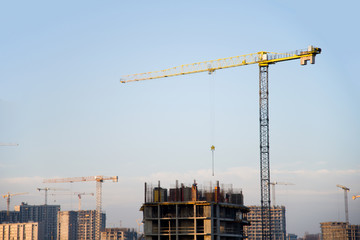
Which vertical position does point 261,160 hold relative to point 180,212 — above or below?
above

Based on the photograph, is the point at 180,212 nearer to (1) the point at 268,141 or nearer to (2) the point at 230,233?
(2) the point at 230,233

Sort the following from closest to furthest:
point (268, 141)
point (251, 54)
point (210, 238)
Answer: point (210, 238), point (268, 141), point (251, 54)

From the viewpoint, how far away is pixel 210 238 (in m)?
123

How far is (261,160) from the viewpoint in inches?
6791

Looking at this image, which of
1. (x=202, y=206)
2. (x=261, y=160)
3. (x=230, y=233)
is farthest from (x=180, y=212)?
(x=261, y=160)

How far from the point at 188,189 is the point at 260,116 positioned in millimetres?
54537

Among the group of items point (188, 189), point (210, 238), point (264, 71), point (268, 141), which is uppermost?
point (264, 71)

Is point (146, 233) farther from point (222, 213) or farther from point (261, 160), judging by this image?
point (261, 160)

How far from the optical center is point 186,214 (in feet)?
410

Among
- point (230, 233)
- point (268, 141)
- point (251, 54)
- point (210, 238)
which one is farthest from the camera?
point (251, 54)

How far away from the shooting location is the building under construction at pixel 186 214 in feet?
406

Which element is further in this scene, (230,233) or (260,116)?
(260,116)

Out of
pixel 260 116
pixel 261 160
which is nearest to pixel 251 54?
pixel 260 116

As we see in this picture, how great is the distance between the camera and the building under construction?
124 m
